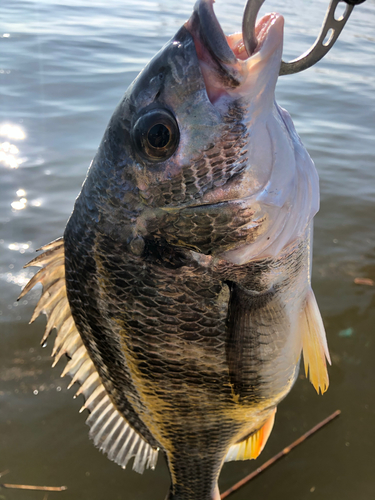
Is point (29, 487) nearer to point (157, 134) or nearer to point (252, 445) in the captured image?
point (252, 445)

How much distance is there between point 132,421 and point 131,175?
117cm

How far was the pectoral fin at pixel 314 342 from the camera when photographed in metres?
1.67

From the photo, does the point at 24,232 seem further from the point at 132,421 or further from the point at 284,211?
the point at 284,211

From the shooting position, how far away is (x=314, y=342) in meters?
1.69

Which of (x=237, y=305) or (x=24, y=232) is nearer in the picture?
(x=237, y=305)

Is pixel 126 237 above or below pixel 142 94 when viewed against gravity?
below

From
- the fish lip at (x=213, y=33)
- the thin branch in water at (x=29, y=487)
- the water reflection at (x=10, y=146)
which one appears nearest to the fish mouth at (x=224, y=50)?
the fish lip at (x=213, y=33)

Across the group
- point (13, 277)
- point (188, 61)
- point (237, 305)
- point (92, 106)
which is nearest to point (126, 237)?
point (237, 305)

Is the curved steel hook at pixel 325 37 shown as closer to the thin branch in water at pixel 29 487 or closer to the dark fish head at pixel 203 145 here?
the dark fish head at pixel 203 145

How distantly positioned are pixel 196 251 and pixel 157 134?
1.31 feet

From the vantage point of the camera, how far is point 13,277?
3.47m

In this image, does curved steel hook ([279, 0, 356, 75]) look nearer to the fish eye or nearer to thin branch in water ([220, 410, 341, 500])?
the fish eye

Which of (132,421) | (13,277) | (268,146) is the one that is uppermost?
(268,146)

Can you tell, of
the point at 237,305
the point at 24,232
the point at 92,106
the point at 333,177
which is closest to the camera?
the point at 237,305
